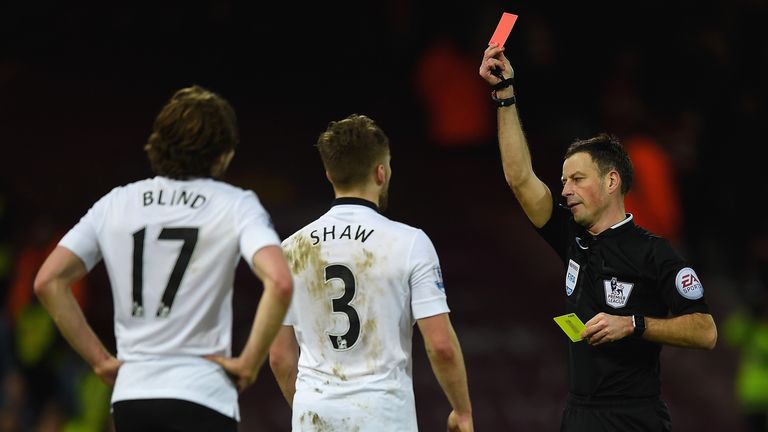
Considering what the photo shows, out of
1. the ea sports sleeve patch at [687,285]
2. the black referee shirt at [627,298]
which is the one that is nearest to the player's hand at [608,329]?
the black referee shirt at [627,298]

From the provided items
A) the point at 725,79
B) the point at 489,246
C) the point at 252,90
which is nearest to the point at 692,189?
the point at 725,79

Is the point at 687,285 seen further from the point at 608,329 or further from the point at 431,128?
the point at 431,128

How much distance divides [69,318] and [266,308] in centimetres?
75

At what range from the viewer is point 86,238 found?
4.30 meters

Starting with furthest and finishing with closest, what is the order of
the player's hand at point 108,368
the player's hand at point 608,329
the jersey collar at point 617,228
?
the jersey collar at point 617,228
the player's hand at point 608,329
the player's hand at point 108,368

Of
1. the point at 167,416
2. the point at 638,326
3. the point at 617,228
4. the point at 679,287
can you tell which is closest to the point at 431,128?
the point at 617,228

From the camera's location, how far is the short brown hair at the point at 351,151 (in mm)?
4910

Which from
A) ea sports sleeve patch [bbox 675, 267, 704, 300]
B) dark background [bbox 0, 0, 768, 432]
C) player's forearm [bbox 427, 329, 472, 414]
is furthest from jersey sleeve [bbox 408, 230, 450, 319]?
dark background [bbox 0, 0, 768, 432]

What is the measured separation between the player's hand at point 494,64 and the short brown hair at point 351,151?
553 mm

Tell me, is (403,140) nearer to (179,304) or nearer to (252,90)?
(252,90)

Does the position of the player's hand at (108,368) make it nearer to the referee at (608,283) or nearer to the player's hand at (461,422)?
the player's hand at (461,422)

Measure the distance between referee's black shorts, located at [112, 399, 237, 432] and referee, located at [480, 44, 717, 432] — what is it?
1541 mm

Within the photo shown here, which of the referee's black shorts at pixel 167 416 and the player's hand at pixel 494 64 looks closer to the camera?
the referee's black shorts at pixel 167 416

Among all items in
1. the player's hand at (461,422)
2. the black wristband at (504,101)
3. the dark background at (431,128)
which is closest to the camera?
the player's hand at (461,422)
